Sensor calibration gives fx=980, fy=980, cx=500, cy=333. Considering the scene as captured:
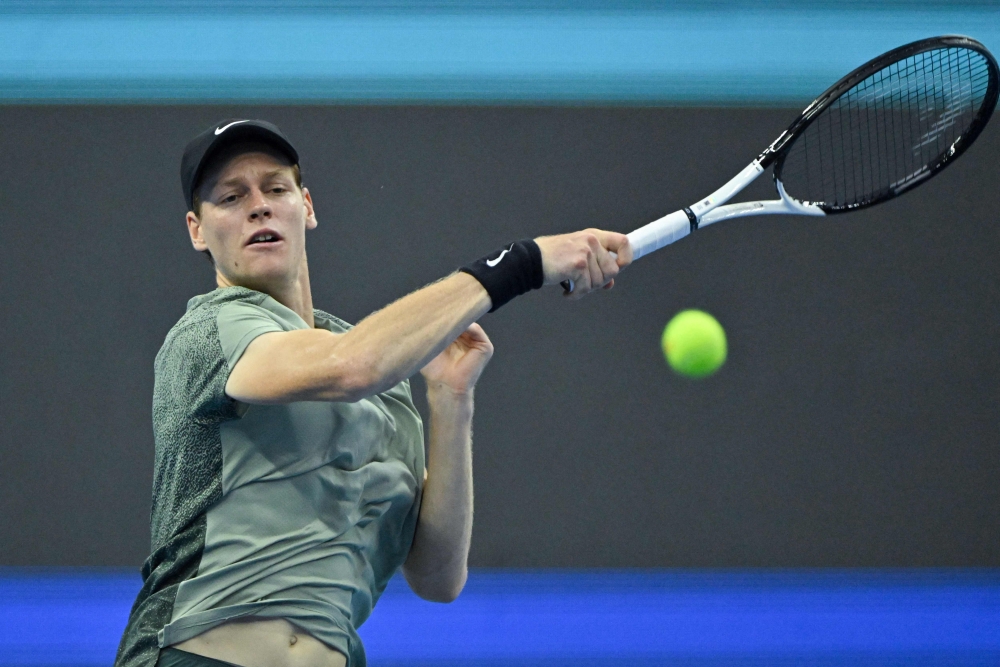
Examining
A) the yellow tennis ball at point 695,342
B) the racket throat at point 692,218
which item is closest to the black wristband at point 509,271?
the racket throat at point 692,218

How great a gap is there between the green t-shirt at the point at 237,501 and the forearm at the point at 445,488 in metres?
0.19

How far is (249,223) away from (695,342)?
2.57 m

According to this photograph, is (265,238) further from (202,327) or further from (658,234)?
(658,234)

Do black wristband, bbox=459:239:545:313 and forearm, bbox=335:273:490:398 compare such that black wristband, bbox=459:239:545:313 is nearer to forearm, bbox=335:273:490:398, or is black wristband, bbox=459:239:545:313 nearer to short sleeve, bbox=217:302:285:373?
forearm, bbox=335:273:490:398

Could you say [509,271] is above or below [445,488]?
above

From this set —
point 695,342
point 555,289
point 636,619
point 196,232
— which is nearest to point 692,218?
point 196,232

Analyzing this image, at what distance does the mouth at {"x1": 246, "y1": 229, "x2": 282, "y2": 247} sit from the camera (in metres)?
1.29

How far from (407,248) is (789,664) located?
1.87 metres

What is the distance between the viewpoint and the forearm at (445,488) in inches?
54.3

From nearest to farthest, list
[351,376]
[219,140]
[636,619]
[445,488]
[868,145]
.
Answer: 1. [351,376]
2. [219,140]
3. [445,488]
4. [636,619]
5. [868,145]

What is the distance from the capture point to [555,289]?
11.6 feet

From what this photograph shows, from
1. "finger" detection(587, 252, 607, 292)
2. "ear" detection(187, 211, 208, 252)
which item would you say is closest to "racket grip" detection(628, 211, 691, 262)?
"finger" detection(587, 252, 607, 292)

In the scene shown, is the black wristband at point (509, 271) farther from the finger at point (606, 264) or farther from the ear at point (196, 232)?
the ear at point (196, 232)

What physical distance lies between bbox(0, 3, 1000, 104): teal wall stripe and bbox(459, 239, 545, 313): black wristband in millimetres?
2499
